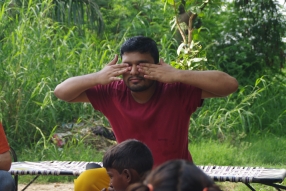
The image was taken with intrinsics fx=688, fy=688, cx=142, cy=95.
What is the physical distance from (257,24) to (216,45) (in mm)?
737

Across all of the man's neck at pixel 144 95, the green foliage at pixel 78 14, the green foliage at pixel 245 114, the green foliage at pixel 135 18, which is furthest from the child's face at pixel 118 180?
the green foliage at pixel 135 18

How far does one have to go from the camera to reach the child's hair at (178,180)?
1851 millimetres

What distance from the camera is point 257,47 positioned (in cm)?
1020

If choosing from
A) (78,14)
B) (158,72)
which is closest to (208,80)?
(158,72)

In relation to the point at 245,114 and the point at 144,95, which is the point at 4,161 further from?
the point at 245,114

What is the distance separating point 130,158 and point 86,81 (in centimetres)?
92

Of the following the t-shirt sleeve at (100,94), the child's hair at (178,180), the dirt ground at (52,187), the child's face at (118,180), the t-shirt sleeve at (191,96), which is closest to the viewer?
the child's hair at (178,180)

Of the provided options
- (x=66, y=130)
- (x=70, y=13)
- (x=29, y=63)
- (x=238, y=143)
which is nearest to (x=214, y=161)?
(x=238, y=143)

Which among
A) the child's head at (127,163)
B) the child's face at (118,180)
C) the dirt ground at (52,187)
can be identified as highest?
the child's head at (127,163)

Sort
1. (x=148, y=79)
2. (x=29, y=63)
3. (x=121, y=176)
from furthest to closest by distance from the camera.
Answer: (x=29, y=63), (x=148, y=79), (x=121, y=176)

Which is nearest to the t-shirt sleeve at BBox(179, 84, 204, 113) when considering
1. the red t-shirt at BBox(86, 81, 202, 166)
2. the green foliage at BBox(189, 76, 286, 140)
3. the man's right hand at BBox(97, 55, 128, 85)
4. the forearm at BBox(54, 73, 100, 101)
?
the red t-shirt at BBox(86, 81, 202, 166)

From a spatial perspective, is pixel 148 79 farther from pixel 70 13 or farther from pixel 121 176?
pixel 70 13

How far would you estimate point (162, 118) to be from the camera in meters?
3.94

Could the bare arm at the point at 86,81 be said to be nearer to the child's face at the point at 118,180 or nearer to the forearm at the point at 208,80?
the forearm at the point at 208,80
